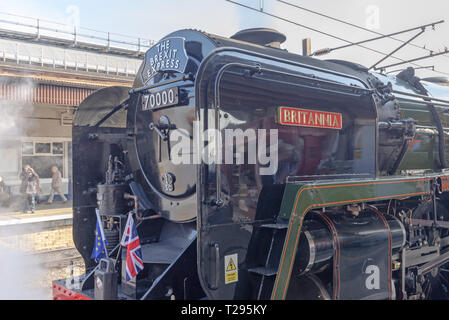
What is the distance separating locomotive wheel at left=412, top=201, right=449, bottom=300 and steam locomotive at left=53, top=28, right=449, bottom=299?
0.04m

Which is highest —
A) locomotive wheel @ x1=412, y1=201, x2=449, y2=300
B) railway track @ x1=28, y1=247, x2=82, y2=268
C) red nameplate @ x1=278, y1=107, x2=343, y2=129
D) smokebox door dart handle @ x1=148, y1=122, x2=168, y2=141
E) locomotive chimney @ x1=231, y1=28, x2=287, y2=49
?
locomotive chimney @ x1=231, y1=28, x2=287, y2=49

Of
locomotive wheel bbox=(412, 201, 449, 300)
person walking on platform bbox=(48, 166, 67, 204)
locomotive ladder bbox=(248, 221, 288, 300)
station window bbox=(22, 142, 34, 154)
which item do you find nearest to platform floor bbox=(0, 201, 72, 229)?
person walking on platform bbox=(48, 166, 67, 204)

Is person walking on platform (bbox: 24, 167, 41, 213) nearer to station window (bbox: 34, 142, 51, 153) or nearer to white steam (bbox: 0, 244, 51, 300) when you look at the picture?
station window (bbox: 34, 142, 51, 153)

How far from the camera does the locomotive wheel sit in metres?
4.55

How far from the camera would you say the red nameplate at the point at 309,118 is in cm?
321

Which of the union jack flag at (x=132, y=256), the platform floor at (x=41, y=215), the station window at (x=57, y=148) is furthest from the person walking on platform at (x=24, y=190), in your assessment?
the union jack flag at (x=132, y=256)

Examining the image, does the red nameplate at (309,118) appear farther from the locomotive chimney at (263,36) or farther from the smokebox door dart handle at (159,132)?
the locomotive chimney at (263,36)

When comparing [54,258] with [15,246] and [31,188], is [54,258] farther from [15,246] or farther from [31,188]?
[31,188]

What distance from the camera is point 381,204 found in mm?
4062

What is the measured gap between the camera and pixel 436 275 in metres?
4.71

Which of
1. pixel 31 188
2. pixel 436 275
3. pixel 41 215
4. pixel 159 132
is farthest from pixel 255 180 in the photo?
pixel 31 188

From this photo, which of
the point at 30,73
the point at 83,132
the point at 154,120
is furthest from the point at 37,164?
the point at 154,120

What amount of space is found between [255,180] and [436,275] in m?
3.07
